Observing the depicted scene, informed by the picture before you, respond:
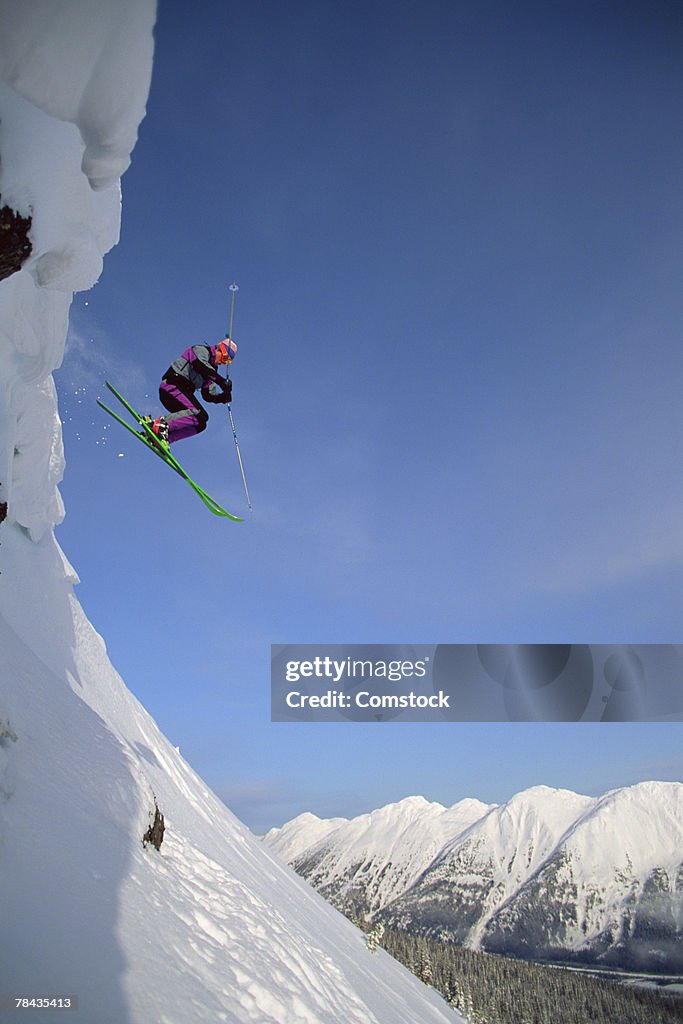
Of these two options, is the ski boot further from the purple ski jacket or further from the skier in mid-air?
the purple ski jacket

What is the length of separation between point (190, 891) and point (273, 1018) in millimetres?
3143

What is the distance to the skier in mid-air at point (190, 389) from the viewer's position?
1266 cm

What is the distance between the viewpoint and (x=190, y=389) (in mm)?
13047

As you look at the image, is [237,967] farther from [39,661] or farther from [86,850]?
[39,661]

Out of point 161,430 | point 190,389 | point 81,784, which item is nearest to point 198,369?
point 190,389

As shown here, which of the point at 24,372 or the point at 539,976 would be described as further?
the point at 539,976

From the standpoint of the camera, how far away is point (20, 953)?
5.57 m

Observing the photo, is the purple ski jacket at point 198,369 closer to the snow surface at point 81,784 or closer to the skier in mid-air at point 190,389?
the skier in mid-air at point 190,389

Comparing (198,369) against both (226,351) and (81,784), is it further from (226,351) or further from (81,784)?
(81,784)

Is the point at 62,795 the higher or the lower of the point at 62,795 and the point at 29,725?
the lower

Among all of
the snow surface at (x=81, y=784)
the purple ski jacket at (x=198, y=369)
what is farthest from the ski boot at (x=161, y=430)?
the snow surface at (x=81, y=784)

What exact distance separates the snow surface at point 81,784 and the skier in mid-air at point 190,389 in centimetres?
255

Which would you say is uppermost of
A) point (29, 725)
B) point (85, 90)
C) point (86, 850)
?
point (85, 90)

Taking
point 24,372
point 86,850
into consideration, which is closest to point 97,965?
point 86,850
